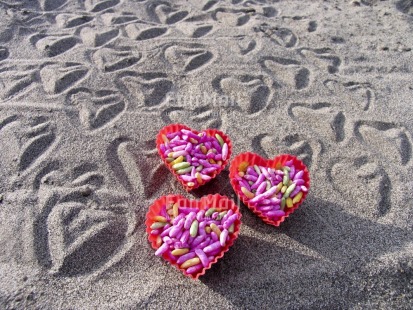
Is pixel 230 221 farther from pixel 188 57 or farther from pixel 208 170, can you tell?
pixel 188 57

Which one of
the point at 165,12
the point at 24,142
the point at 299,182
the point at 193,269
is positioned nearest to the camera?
the point at 193,269

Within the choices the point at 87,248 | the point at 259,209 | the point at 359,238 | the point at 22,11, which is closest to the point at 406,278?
the point at 359,238

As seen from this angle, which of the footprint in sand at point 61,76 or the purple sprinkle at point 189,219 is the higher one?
the footprint in sand at point 61,76

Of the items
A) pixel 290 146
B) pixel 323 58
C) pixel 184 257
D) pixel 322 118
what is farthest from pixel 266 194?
pixel 323 58

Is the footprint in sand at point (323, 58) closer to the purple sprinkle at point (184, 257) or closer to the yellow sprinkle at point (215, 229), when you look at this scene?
the yellow sprinkle at point (215, 229)

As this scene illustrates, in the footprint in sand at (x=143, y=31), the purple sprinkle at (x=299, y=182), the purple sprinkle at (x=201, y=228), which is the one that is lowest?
the purple sprinkle at (x=201, y=228)

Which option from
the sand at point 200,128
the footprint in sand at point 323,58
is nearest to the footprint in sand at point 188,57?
the sand at point 200,128

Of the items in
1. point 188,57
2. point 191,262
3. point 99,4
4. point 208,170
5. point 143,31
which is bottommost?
point 191,262

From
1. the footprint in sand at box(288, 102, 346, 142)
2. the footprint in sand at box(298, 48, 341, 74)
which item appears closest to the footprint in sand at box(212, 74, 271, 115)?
the footprint in sand at box(288, 102, 346, 142)
